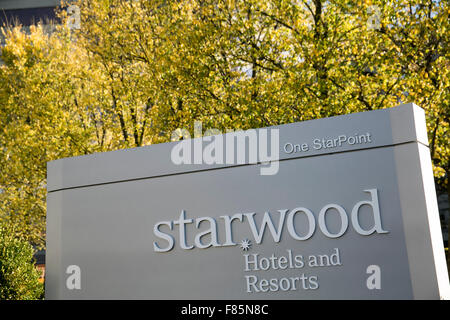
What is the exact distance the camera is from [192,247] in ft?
21.4

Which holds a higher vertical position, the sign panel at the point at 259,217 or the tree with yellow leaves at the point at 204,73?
the tree with yellow leaves at the point at 204,73

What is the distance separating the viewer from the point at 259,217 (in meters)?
6.25

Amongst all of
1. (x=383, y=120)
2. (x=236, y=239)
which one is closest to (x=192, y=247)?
(x=236, y=239)

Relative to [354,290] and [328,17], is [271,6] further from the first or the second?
[354,290]

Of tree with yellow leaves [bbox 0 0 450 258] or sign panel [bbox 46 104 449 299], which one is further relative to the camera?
tree with yellow leaves [bbox 0 0 450 258]

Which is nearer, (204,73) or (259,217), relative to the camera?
(259,217)

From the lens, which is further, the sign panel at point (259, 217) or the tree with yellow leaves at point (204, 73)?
the tree with yellow leaves at point (204, 73)

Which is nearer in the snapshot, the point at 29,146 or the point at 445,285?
the point at 445,285

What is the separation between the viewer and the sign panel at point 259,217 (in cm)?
564

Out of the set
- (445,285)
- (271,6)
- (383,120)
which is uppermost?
(271,6)

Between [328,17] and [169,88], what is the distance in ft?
14.6

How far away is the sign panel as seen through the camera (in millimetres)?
5637

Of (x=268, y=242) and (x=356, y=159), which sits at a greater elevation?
(x=356, y=159)
